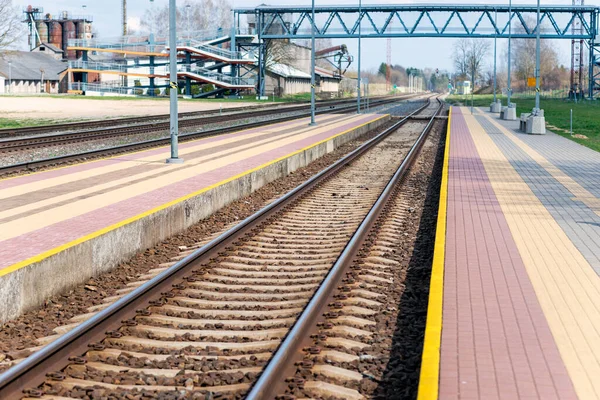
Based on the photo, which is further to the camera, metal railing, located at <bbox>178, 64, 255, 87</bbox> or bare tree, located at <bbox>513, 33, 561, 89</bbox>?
bare tree, located at <bbox>513, 33, 561, 89</bbox>

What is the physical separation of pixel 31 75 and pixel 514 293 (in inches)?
3939

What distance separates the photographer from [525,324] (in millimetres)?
6988

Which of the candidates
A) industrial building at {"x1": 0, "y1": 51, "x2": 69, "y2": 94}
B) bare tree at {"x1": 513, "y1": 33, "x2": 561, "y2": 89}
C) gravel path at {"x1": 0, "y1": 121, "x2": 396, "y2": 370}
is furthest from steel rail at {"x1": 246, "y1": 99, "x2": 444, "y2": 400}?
bare tree at {"x1": 513, "y1": 33, "x2": 561, "y2": 89}

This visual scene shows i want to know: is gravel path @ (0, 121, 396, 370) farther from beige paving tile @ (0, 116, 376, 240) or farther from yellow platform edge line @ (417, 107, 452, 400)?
yellow platform edge line @ (417, 107, 452, 400)

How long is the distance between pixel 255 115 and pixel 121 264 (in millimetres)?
38142

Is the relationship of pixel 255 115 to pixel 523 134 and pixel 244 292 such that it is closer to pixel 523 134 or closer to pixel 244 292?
pixel 523 134

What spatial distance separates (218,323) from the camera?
7684mm

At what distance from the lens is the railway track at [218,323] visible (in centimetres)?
606

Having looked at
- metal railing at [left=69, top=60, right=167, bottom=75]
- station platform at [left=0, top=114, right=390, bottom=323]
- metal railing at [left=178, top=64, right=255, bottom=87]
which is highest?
metal railing at [left=69, top=60, right=167, bottom=75]

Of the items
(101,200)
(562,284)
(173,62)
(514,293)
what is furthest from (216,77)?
(514,293)

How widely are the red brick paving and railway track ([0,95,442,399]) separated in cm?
95

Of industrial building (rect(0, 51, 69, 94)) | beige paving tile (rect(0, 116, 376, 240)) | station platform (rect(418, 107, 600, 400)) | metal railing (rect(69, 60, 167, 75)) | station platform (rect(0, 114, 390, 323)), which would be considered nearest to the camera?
station platform (rect(418, 107, 600, 400))

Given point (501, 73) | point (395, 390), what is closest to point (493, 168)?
point (395, 390)

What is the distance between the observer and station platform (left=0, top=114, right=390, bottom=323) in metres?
8.65
